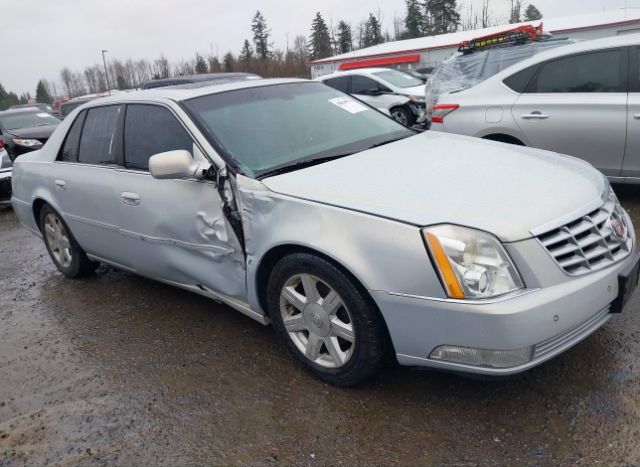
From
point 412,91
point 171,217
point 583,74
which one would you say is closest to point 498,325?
point 171,217

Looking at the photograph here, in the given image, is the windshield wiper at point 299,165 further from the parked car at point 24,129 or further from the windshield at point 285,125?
the parked car at point 24,129

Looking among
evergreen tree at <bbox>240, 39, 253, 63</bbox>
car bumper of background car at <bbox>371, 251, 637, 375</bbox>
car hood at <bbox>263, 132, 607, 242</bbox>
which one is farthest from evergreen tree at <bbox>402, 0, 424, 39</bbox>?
car bumper of background car at <bbox>371, 251, 637, 375</bbox>

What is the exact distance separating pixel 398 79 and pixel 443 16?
56247 mm

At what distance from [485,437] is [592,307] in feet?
2.36

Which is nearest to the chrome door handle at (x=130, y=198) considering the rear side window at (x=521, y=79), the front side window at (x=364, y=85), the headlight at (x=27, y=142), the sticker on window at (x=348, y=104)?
the sticker on window at (x=348, y=104)

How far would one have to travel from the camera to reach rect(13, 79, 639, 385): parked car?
89.7 inches

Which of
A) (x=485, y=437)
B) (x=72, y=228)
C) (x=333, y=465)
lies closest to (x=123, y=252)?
(x=72, y=228)

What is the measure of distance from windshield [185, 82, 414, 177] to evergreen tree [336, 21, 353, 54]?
70975 mm

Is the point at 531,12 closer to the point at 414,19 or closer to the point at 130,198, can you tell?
the point at 414,19

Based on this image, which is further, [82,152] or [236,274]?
[82,152]

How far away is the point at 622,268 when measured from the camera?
2.53 m

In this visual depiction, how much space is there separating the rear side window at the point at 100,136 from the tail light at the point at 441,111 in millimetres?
3509

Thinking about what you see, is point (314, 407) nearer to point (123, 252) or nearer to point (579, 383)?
point (579, 383)

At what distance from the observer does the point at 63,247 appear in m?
4.77
